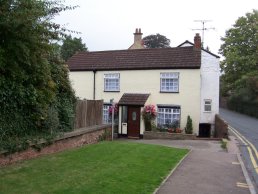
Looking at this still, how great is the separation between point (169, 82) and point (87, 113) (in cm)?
1006

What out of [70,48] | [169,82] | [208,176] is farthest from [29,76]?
[70,48]

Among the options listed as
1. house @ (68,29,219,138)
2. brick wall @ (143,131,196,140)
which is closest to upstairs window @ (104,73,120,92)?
house @ (68,29,219,138)

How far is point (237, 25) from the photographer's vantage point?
2264 inches

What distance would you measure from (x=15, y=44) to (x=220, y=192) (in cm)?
616

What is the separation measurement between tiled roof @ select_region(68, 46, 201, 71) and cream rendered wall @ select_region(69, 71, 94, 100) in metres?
0.41

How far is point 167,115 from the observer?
2927cm

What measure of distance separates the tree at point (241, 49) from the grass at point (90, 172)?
42516 mm

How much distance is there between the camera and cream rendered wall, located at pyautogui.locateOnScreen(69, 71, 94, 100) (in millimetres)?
32344

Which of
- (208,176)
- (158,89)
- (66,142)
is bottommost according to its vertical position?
(208,176)

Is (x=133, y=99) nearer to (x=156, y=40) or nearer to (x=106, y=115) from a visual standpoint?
(x=106, y=115)

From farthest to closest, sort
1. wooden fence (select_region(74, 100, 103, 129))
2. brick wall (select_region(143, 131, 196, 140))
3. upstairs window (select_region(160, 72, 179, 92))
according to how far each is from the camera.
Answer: upstairs window (select_region(160, 72, 179, 92)) < brick wall (select_region(143, 131, 196, 140)) < wooden fence (select_region(74, 100, 103, 129))

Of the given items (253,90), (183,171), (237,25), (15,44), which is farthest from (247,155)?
(237,25)

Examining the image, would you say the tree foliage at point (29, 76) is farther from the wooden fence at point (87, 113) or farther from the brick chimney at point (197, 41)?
the brick chimney at point (197, 41)

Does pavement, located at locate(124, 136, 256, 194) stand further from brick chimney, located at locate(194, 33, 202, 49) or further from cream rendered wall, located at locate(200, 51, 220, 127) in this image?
brick chimney, located at locate(194, 33, 202, 49)
